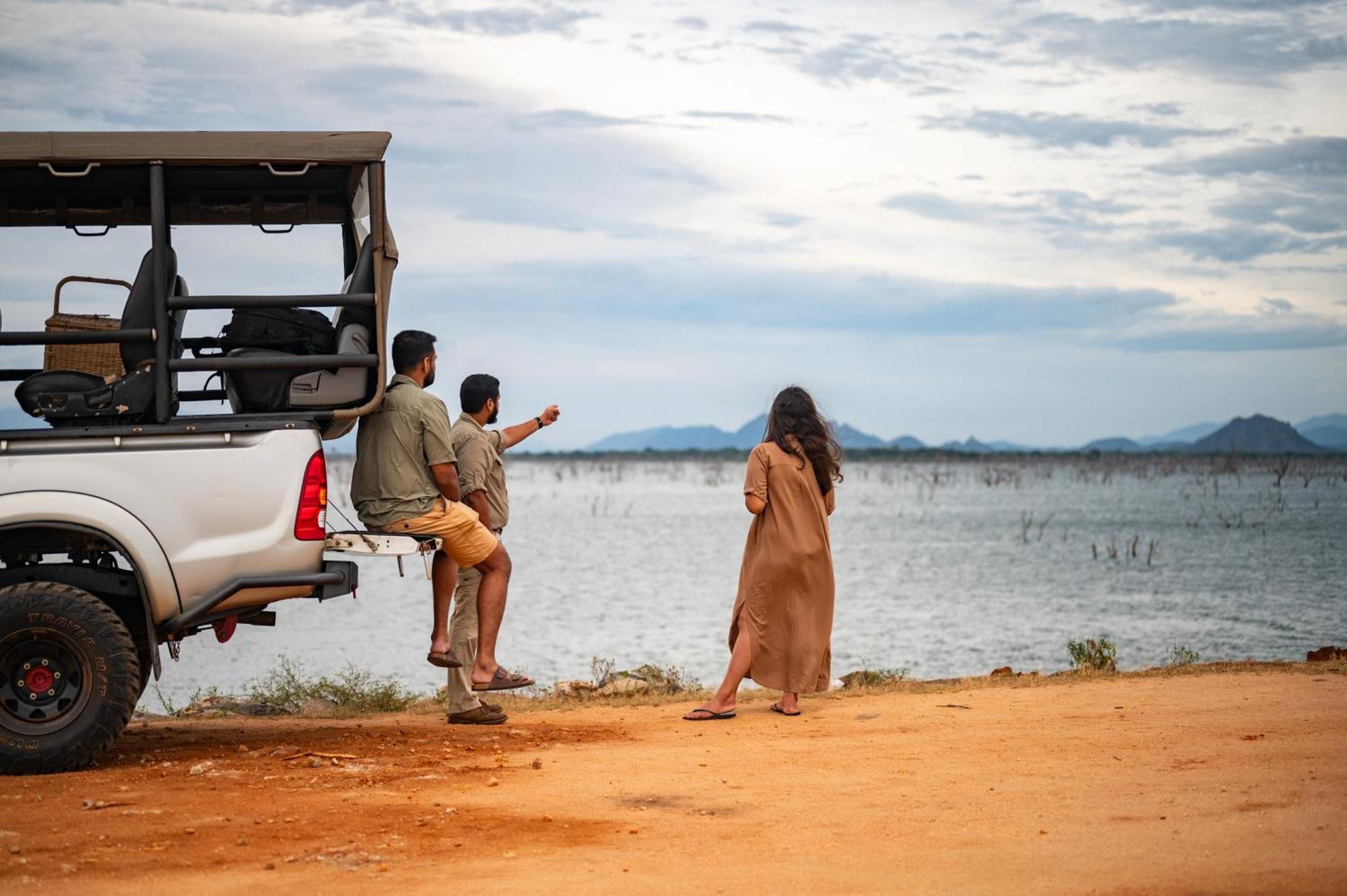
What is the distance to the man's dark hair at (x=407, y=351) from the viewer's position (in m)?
8.01

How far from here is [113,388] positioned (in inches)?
276

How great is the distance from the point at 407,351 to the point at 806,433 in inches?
103

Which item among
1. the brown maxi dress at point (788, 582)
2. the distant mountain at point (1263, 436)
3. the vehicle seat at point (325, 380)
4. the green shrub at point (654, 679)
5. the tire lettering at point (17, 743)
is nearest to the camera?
the tire lettering at point (17, 743)

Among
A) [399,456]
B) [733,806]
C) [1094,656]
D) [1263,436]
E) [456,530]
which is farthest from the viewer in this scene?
[1263,436]

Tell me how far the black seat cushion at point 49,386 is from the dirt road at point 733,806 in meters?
1.92

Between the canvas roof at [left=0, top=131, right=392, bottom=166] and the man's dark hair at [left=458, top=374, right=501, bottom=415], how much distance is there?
194 centimetres

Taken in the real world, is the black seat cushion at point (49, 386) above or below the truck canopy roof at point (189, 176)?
below

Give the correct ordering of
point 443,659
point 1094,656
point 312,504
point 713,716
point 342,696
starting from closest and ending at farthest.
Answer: point 312,504 < point 443,659 < point 713,716 < point 342,696 < point 1094,656

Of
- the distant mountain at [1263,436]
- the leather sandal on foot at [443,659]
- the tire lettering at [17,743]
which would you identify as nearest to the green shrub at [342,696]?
the leather sandal on foot at [443,659]

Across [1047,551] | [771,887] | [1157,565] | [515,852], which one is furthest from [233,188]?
[1047,551]

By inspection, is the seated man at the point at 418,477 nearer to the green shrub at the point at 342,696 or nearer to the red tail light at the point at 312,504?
the red tail light at the point at 312,504

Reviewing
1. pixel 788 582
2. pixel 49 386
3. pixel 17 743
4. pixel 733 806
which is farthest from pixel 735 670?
pixel 49 386

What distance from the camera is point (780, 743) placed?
7820 mm

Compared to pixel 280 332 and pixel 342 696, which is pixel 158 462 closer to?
pixel 280 332
